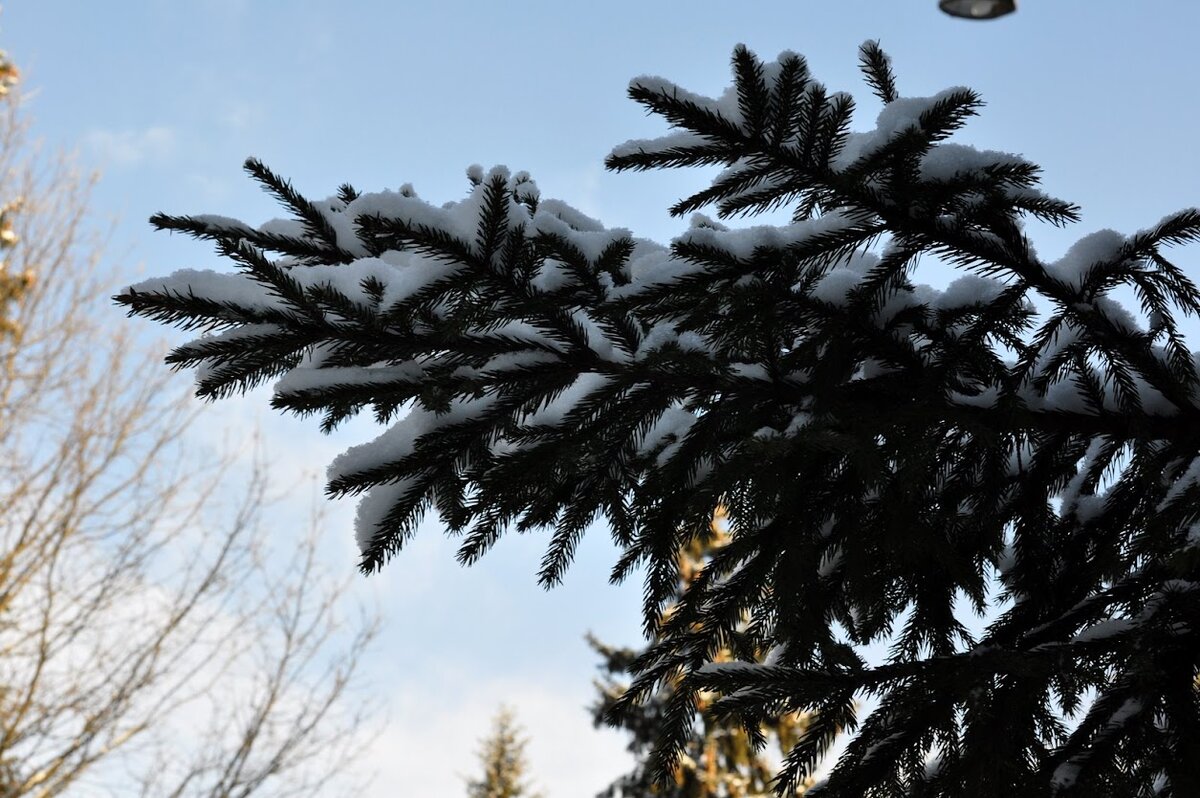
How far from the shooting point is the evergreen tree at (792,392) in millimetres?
1572

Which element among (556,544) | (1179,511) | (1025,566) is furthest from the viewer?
(1025,566)

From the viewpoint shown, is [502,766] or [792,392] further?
[502,766]

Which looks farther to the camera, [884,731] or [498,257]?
[884,731]

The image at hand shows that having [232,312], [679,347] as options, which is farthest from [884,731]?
[232,312]

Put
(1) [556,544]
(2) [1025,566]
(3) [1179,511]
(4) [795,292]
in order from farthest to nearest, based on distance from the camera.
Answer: (2) [1025,566], (1) [556,544], (4) [795,292], (3) [1179,511]

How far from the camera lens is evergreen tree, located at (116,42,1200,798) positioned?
5.16ft

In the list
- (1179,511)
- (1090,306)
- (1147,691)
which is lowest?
(1147,691)

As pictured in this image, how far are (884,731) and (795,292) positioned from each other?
88 centimetres

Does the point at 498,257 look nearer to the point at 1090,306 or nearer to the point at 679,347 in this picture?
the point at 679,347

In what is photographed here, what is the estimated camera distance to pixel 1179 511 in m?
1.57

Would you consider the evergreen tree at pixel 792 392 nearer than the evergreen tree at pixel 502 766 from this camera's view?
Yes

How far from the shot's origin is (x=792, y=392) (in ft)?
5.75

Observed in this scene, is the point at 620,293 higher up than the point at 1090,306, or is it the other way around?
the point at 620,293

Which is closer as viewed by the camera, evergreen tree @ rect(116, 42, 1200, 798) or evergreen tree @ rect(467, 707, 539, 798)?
evergreen tree @ rect(116, 42, 1200, 798)
